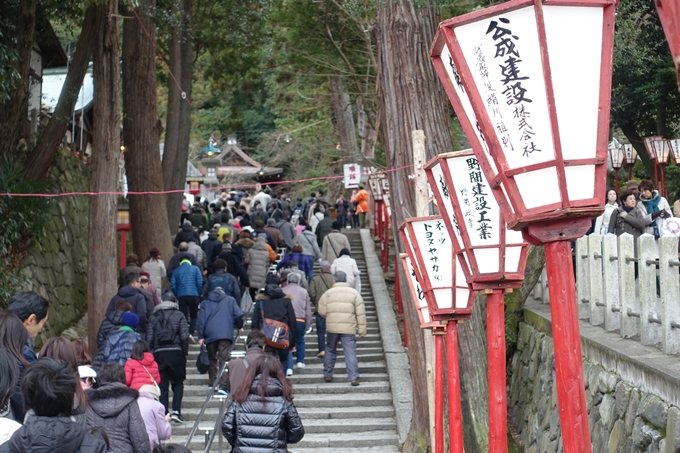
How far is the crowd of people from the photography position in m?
4.20

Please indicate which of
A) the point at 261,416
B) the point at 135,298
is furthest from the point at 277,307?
the point at 261,416

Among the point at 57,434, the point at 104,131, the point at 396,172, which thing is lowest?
the point at 57,434

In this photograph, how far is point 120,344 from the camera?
369 inches

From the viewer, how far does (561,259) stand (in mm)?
3467

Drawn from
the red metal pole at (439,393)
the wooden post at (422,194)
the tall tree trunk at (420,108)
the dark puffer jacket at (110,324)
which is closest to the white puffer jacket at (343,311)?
the tall tree trunk at (420,108)

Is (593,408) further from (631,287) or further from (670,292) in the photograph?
(670,292)

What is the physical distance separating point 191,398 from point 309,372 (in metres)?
2.13

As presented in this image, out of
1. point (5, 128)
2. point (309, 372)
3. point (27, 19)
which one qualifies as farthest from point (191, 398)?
point (27, 19)

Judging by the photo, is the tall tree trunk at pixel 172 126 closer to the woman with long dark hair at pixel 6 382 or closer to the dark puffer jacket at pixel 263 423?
the dark puffer jacket at pixel 263 423

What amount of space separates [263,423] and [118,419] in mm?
1145

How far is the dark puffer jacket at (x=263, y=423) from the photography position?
20.4 feet

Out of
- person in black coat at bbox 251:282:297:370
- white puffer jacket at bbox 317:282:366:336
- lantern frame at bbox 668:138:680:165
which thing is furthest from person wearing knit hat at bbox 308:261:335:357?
lantern frame at bbox 668:138:680:165

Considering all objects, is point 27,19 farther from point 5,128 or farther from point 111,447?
point 111,447

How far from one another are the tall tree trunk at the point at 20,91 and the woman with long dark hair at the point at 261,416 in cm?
881
